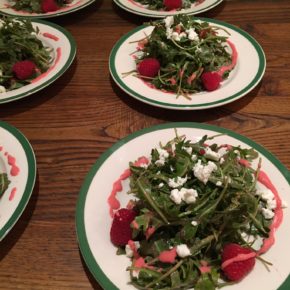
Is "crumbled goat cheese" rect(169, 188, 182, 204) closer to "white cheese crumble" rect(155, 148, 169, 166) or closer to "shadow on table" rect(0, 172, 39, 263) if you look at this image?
"white cheese crumble" rect(155, 148, 169, 166)

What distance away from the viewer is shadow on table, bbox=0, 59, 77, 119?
4.66 ft

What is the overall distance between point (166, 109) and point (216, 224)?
1.90ft

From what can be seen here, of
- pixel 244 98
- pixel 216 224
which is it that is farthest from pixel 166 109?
pixel 216 224

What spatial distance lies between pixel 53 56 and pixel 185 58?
23.9 inches

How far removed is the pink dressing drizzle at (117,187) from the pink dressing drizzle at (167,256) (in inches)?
7.9

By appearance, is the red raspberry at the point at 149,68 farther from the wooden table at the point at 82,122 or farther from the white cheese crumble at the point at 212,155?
the white cheese crumble at the point at 212,155

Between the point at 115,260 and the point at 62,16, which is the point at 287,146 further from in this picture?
the point at 62,16

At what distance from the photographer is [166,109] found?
135 centimetres

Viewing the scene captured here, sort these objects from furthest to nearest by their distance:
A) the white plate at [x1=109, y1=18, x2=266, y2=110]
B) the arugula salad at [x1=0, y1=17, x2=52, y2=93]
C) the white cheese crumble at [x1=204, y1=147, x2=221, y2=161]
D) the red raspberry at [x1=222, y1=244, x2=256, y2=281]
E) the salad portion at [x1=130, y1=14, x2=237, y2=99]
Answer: the arugula salad at [x1=0, y1=17, x2=52, y2=93] → the salad portion at [x1=130, y1=14, x2=237, y2=99] → the white plate at [x1=109, y1=18, x2=266, y2=110] → the white cheese crumble at [x1=204, y1=147, x2=221, y2=161] → the red raspberry at [x1=222, y1=244, x2=256, y2=281]

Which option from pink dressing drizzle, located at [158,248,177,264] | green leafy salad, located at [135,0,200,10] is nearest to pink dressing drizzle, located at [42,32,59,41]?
green leafy salad, located at [135,0,200,10]

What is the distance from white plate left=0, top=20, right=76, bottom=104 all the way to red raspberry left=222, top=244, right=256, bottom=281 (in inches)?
36.4

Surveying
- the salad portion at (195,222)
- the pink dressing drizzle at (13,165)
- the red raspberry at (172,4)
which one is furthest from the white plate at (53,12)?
the salad portion at (195,222)

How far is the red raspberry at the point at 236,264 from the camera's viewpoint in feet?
2.67

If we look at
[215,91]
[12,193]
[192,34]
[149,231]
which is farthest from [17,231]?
[192,34]
